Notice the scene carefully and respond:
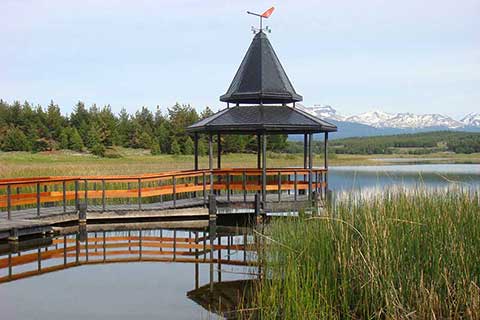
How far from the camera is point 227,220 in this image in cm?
1579

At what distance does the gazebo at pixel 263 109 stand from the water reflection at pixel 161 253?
8.25 ft

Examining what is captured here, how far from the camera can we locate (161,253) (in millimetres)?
11195

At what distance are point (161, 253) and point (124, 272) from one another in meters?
1.64

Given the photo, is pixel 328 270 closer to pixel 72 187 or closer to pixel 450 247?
pixel 450 247

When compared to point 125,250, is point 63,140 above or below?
above

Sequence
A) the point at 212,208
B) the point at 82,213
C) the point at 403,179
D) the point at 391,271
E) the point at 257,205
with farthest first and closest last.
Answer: the point at 403,179 → the point at 212,208 → the point at 257,205 → the point at 82,213 → the point at 391,271

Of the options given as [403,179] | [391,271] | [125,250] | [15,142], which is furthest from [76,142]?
[391,271]

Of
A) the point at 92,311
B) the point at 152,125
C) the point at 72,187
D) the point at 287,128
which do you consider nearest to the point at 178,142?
the point at 152,125

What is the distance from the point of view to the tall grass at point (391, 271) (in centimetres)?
562

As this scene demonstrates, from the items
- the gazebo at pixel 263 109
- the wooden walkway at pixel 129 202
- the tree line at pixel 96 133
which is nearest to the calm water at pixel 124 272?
the wooden walkway at pixel 129 202

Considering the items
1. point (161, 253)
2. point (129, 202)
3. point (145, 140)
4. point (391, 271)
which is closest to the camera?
point (391, 271)

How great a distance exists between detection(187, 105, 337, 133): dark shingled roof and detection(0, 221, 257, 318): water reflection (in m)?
2.54

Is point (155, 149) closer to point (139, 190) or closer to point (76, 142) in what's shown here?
point (76, 142)

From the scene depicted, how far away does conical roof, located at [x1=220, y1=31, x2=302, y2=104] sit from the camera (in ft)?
52.1
